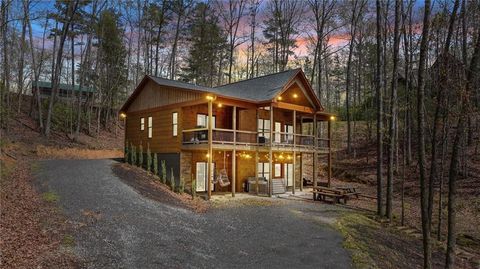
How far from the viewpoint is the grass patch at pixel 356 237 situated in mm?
9781

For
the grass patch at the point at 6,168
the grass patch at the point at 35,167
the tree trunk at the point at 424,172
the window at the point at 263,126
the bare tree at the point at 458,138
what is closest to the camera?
the bare tree at the point at 458,138

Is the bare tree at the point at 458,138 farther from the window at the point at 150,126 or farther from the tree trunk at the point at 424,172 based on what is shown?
the window at the point at 150,126

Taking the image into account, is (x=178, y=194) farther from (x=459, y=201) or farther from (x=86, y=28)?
(x=86, y=28)

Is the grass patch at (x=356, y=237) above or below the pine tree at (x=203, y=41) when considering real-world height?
below

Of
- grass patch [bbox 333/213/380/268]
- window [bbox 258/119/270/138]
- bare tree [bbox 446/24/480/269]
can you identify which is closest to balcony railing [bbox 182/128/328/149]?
window [bbox 258/119/270/138]

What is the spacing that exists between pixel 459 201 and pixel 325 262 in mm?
13909

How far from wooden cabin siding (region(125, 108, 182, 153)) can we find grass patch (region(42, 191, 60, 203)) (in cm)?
744

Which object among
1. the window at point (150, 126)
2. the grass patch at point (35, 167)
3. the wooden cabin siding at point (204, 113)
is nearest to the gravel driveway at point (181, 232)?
the grass patch at point (35, 167)

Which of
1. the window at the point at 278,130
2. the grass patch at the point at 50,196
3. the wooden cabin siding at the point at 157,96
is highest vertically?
the wooden cabin siding at the point at 157,96

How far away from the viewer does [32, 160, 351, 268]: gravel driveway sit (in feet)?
27.8

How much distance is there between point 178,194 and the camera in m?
17.1

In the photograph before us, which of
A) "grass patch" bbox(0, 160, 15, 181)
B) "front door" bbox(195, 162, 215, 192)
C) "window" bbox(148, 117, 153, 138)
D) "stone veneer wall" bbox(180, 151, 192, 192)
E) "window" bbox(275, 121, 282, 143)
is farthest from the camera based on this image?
"window" bbox(275, 121, 282, 143)

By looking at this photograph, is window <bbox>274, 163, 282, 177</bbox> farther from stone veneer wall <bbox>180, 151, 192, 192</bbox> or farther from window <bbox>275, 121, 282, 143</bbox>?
stone veneer wall <bbox>180, 151, 192, 192</bbox>

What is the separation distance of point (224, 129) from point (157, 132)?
5.25 metres
